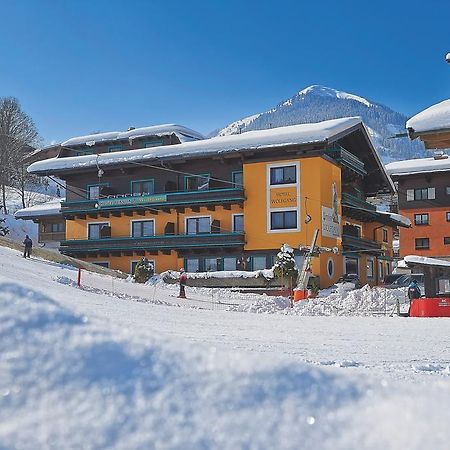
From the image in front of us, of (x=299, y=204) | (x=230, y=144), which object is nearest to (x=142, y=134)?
(x=230, y=144)

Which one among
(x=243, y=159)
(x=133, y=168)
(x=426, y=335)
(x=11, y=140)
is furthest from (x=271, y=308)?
(x=11, y=140)

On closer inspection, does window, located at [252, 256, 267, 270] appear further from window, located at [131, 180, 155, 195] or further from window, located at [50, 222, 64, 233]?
window, located at [50, 222, 64, 233]

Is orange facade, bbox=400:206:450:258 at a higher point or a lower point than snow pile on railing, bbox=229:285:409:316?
higher

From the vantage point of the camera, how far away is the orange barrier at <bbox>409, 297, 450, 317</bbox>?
20000 mm

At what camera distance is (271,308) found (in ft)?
69.2

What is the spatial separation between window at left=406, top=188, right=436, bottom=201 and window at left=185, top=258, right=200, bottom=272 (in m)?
22.2

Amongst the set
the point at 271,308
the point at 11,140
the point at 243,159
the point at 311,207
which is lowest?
the point at 271,308

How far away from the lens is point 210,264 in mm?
Answer: 36531

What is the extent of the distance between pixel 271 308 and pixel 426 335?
31.7ft

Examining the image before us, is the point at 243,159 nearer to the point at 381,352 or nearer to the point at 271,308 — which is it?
the point at 271,308

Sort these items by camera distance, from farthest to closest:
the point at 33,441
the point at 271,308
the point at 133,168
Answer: the point at 133,168 < the point at 271,308 < the point at 33,441

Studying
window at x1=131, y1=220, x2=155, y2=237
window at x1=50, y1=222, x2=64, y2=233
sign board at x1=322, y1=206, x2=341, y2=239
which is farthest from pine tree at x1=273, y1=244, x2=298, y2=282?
window at x1=50, y1=222, x2=64, y2=233

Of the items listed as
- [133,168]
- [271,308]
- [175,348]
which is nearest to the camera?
[175,348]

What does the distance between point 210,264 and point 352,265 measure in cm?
920
